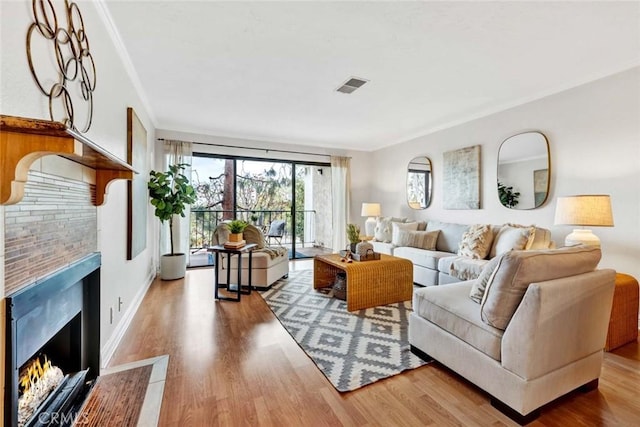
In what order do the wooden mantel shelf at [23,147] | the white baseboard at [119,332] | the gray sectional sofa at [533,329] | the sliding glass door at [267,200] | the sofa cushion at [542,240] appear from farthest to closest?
the sliding glass door at [267,200]
the sofa cushion at [542,240]
the white baseboard at [119,332]
the gray sectional sofa at [533,329]
the wooden mantel shelf at [23,147]

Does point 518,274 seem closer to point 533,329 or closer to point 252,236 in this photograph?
point 533,329

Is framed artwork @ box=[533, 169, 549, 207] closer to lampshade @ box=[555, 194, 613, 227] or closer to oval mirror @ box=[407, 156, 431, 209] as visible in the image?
lampshade @ box=[555, 194, 613, 227]

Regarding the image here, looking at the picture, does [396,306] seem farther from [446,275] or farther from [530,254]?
[530,254]

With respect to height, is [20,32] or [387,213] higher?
[20,32]

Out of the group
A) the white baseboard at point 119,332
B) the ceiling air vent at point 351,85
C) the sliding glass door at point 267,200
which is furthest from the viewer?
the sliding glass door at point 267,200

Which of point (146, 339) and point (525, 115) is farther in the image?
point (525, 115)

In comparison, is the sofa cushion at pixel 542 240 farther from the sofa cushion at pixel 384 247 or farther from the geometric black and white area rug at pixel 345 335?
the sofa cushion at pixel 384 247

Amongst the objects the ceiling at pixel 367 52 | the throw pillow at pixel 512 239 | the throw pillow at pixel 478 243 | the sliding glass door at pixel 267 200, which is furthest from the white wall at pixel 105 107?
the throw pillow at pixel 512 239

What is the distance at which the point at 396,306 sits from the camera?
308 cm

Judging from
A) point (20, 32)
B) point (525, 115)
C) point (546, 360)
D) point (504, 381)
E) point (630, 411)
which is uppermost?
point (525, 115)

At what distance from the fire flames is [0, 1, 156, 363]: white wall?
1.95 feet

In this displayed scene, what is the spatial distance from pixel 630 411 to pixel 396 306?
1750mm

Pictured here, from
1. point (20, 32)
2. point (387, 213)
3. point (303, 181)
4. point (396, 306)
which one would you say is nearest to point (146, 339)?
point (20, 32)

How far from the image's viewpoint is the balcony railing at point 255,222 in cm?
534
